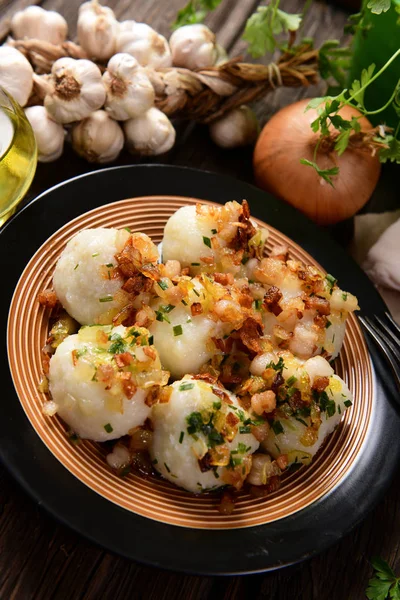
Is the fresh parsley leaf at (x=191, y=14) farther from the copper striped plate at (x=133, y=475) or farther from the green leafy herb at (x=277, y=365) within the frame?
the green leafy herb at (x=277, y=365)

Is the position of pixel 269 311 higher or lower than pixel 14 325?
higher

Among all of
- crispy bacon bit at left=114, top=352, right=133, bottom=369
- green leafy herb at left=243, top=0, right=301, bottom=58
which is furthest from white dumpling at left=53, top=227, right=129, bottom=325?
green leafy herb at left=243, top=0, right=301, bottom=58

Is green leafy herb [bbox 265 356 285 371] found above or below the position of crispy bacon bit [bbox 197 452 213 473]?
above

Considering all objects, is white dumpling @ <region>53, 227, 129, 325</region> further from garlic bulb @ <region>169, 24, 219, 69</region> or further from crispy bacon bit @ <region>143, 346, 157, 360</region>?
garlic bulb @ <region>169, 24, 219, 69</region>

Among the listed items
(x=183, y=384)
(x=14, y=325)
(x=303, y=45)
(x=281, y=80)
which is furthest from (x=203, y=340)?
(x=303, y=45)

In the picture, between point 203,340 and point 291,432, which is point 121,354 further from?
point 291,432
